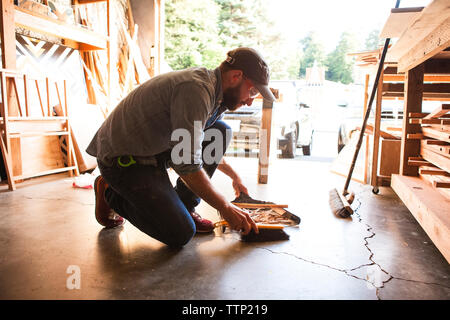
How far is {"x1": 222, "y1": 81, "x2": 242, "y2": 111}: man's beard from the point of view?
177 cm

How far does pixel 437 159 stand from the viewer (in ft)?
7.78

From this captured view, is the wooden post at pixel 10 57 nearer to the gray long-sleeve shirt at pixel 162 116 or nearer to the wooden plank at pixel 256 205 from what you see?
the gray long-sleeve shirt at pixel 162 116

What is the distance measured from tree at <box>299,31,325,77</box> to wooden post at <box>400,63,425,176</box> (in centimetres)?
2601

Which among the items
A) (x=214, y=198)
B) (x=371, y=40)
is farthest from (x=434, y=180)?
(x=371, y=40)

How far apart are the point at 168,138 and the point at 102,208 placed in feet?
2.45

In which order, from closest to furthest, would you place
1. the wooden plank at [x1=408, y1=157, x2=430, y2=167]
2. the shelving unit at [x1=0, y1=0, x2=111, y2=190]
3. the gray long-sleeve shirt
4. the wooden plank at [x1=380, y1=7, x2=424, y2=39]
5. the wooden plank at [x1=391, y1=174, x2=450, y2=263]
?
1. the gray long-sleeve shirt
2. the wooden plank at [x1=391, y1=174, x2=450, y2=263]
3. the wooden plank at [x1=380, y1=7, x2=424, y2=39]
4. the wooden plank at [x1=408, y1=157, x2=430, y2=167]
5. the shelving unit at [x1=0, y1=0, x2=111, y2=190]

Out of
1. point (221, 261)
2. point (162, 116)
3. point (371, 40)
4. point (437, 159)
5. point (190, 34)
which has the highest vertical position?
point (371, 40)

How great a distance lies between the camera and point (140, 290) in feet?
4.74

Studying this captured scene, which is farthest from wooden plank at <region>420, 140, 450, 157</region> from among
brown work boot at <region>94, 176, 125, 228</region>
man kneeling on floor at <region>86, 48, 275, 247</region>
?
brown work boot at <region>94, 176, 125, 228</region>

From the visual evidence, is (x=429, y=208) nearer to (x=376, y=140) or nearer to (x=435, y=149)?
(x=435, y=149)

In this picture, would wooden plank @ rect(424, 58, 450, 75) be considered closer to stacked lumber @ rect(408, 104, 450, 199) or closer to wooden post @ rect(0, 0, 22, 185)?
stacked lumber @ rect(408, 104, 450, 199)

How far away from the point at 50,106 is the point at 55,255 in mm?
2763
